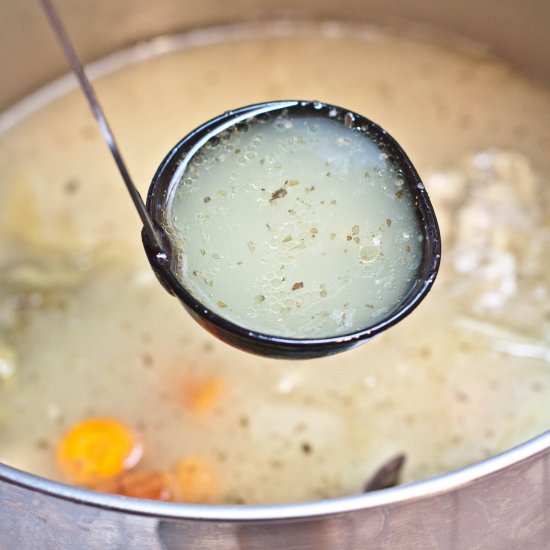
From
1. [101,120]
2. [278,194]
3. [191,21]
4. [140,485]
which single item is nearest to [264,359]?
[140,485]

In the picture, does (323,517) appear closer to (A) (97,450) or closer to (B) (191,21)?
(A) (97,450)

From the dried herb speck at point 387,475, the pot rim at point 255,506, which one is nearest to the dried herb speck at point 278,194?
the pot rim at point 255,506

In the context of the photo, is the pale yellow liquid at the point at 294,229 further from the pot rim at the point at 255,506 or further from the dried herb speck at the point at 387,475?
the dried herb speck at the point at 387,475

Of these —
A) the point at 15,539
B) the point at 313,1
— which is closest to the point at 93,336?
the point at 15,539

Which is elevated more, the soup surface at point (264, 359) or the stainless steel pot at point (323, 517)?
the soup surface at point (264, 359)

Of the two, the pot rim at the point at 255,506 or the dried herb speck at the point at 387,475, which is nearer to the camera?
the pot rim at the point at 255,506

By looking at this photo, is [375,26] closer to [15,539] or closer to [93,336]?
[93,336]

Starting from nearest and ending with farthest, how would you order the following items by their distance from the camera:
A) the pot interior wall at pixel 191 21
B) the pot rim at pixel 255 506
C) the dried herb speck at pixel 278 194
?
the pot rim at pixel 255 506, the dried herb speck at pixel 278 194, the pot interior wall at pixel 191 21

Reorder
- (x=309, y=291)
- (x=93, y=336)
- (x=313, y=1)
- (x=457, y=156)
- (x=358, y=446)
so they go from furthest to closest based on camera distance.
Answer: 1. (x=313, y=1)
2. (x=457, y=156)
3. (x=93, y=336)
4. (x=358, y=446)
5. (x=309, y=291)

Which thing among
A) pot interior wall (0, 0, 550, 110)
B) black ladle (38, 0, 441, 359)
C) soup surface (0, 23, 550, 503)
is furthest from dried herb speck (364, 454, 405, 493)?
pot interior wall (0, 0, 550, 110)
